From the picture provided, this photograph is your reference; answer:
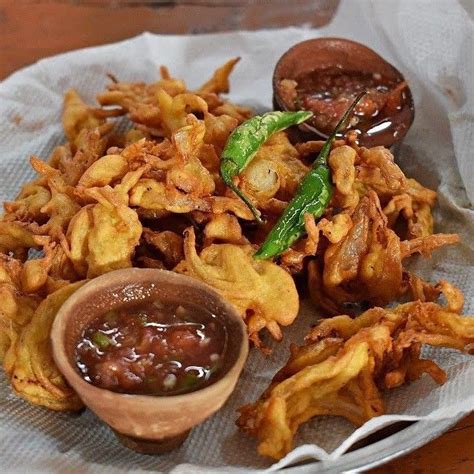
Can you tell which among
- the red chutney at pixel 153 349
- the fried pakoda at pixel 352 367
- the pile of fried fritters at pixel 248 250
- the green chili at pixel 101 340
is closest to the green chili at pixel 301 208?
the pile of fried fritters at pixel 248 250

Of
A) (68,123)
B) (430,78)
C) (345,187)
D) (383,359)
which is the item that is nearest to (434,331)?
(383,359)

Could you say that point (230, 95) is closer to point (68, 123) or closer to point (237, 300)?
point (68, 123)

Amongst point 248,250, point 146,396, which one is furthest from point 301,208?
point 146,396

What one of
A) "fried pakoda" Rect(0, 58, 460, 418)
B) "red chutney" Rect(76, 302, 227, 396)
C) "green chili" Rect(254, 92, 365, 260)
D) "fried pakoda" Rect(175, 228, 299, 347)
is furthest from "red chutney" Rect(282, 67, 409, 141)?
"red chutney" Rect(76, 302, 227, 396)

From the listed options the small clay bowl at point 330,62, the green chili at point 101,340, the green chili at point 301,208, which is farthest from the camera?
the small clay bowl at point 330,62

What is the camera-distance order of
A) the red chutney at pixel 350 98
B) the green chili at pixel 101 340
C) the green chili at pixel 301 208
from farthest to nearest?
the red chutney at pixel 350 98
the green chili at pixel 301 208
the green chili at pixel 101 340

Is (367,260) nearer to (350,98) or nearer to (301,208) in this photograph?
(301,208)

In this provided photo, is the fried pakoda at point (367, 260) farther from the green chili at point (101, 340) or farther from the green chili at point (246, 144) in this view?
the green chili at point (101, 340)
